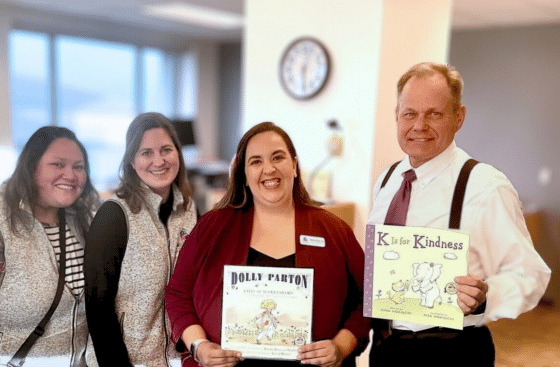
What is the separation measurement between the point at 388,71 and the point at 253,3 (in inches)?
50.3

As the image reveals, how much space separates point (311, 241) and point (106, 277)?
628 mm

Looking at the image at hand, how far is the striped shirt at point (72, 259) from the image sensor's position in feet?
4.92

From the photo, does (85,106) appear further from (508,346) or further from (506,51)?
(508,346)

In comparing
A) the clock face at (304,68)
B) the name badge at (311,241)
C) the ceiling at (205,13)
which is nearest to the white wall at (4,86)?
the ceiling at (205,13)

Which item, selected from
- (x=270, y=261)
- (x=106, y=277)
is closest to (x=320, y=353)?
(x=270, y=261)

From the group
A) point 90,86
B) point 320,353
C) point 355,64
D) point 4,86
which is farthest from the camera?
point 90,86

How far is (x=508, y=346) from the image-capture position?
355 centimetres

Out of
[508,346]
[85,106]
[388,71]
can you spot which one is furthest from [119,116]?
[508,346]

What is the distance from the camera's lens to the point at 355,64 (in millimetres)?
3250

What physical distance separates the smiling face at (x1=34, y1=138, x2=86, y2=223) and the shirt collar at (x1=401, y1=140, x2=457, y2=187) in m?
1.08

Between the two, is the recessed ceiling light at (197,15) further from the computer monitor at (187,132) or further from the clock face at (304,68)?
the clock face at (304,68)

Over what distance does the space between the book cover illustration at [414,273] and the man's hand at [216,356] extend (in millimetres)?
382

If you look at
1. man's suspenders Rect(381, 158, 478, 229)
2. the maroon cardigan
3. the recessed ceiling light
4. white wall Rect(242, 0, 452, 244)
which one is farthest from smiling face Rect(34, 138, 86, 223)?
the recessed ceiling light

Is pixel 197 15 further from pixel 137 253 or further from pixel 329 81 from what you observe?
pixel 137 253
